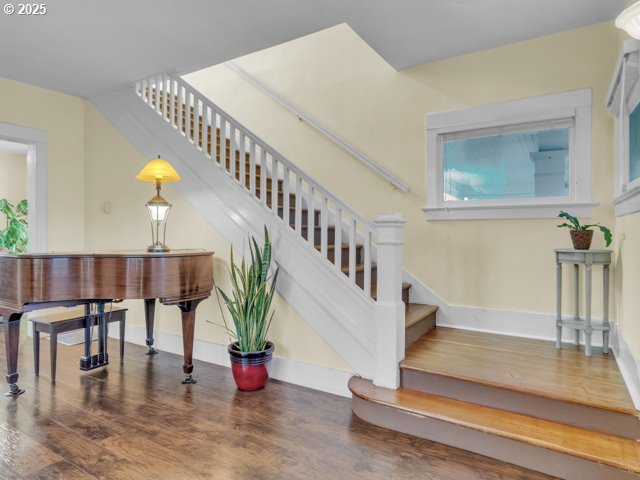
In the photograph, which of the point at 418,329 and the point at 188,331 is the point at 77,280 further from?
the point at 418,329

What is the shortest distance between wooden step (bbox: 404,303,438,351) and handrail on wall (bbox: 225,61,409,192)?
1005 mm

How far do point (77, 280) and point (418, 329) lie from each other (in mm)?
2309

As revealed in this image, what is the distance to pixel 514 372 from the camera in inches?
87.1

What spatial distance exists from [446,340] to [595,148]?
170 centimetres

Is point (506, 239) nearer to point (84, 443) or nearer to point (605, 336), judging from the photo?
point (605, 336)

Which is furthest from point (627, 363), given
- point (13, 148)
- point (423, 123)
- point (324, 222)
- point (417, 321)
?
point (13, 148)

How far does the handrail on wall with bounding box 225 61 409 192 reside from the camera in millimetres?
3363

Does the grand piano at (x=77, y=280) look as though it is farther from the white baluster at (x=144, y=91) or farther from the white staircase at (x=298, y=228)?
the white baluster at (x=144, y=91)

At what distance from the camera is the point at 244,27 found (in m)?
2.71

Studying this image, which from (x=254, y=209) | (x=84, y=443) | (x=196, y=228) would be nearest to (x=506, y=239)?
(x=254, y=209)

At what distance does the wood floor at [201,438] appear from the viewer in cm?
178

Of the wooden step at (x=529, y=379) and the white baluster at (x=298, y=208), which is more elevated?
the white baluster at (x=298, y=208)

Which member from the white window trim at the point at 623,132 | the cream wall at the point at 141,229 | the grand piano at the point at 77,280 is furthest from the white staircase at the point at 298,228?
the white window trim at the point at 623,132

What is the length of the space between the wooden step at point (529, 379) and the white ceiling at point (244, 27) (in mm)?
2210
